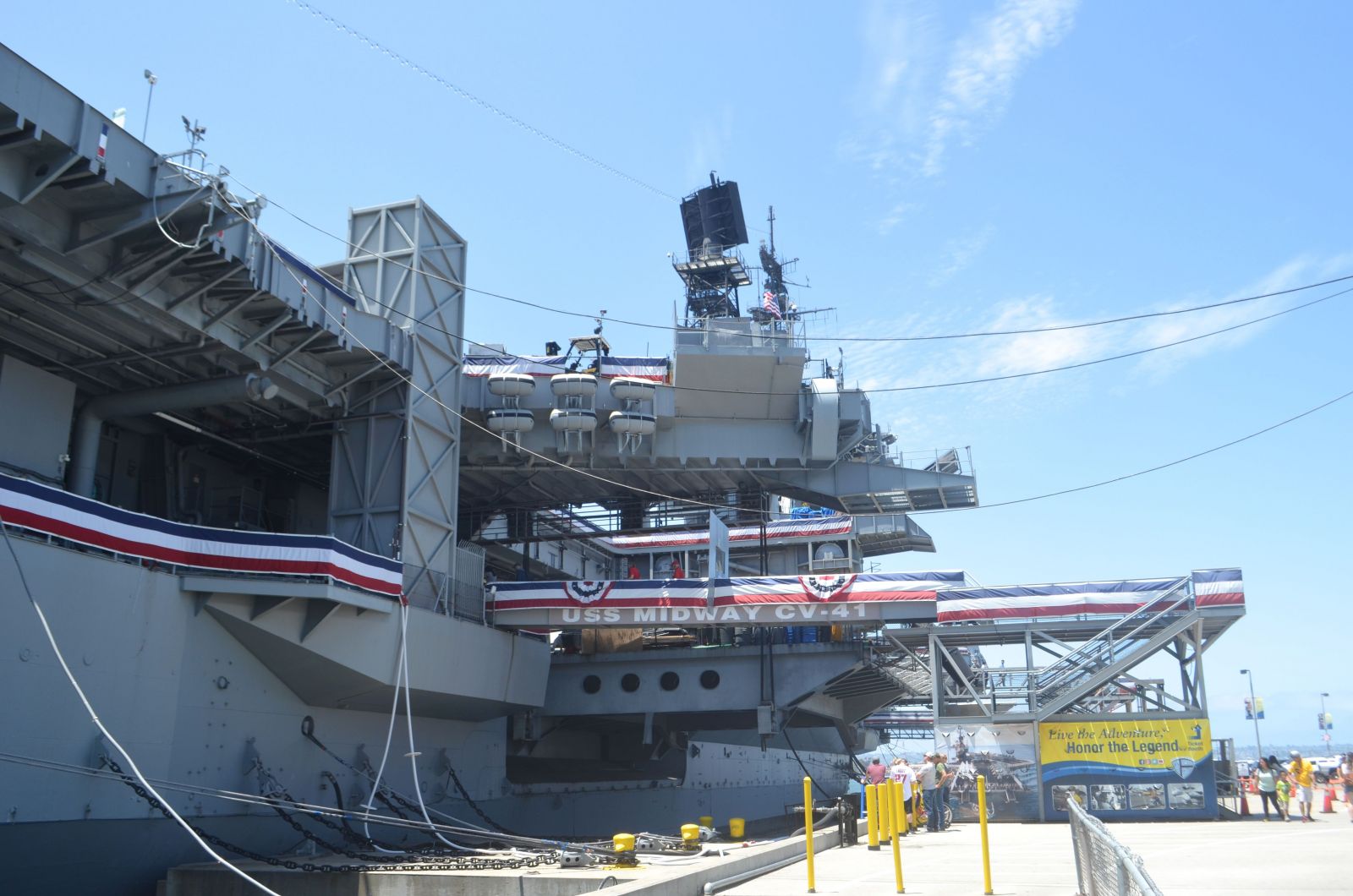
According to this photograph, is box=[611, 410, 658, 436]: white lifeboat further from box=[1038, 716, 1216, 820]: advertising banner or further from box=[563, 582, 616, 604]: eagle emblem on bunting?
box=[1038, 716, 1216, 820]: advertising banner

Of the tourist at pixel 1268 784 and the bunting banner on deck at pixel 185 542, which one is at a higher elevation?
the bunting banner on deck at pixel 185 542

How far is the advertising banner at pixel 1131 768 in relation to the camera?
21.4 meters

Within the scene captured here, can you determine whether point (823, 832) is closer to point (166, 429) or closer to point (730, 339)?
point (730, 339)

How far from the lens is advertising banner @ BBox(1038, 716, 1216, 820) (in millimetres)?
21375

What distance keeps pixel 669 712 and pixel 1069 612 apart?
11705mm

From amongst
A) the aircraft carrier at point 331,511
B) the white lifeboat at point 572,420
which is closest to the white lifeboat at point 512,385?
the aircraft carrier at point 331,511

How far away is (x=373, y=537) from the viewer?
23750 millimetres

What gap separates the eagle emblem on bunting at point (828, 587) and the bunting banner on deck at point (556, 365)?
22.6 ft

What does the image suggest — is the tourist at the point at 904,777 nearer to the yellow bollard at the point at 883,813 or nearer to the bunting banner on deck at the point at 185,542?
the yellow bollard at the point at 883,813

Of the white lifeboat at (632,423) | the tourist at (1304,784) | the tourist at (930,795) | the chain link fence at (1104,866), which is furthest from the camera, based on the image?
the white lifeboat at (632,423)

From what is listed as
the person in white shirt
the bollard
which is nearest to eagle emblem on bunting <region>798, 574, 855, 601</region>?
the person in white shirt

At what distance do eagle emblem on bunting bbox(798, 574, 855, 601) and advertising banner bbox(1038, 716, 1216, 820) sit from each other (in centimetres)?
596

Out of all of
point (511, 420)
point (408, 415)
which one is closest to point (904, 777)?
point (511, 420)

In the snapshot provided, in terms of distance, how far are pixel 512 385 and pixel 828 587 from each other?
9484 mm
